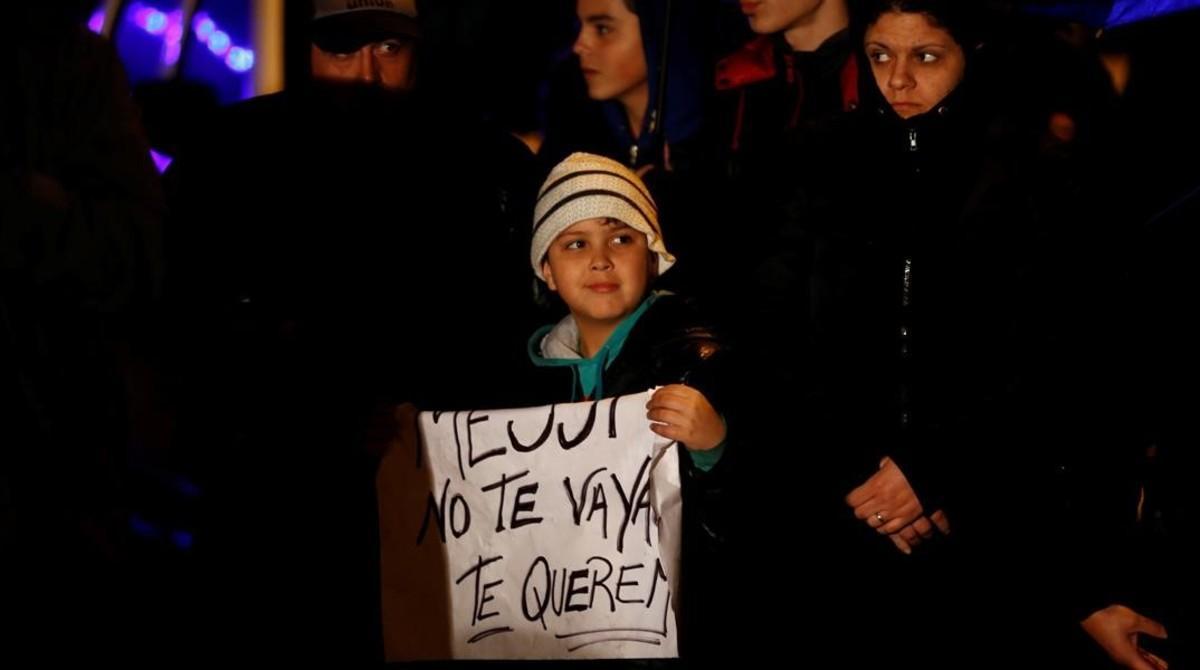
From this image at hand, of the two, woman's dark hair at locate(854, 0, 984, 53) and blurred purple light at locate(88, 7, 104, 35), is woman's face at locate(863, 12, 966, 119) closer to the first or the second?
woman's dark hair at locate(854, 0, 984, 53)

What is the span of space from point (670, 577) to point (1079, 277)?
1285 mm

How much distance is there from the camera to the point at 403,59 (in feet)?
13.8

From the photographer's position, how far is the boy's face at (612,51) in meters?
4.79

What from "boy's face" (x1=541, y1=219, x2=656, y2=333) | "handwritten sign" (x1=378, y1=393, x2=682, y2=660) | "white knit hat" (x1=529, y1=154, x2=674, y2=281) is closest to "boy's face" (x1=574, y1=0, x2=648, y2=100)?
"white knit hat" (x1=529, y1=154, x2=674, y2=281)

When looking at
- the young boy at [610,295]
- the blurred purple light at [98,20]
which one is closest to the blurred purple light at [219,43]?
the blurred purple light at [98,20]

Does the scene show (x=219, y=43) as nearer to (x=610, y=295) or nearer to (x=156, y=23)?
(x=156, y=23)

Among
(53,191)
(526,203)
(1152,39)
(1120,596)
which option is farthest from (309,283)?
(1152,39)

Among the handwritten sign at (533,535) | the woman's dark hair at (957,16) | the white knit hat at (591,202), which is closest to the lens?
the handwritten sign at (533,535)

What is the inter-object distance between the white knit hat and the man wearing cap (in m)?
0.74

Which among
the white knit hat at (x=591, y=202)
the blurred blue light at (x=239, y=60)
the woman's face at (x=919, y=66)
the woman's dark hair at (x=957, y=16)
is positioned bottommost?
the white knit hat at (x=591, y=202)

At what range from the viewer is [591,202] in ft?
11.8

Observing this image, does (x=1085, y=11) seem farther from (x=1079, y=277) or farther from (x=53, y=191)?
(x=53, y=191)

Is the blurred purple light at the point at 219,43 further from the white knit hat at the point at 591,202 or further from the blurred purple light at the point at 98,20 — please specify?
the white knit hat at the point at 591,202

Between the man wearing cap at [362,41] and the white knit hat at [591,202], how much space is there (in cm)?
74
